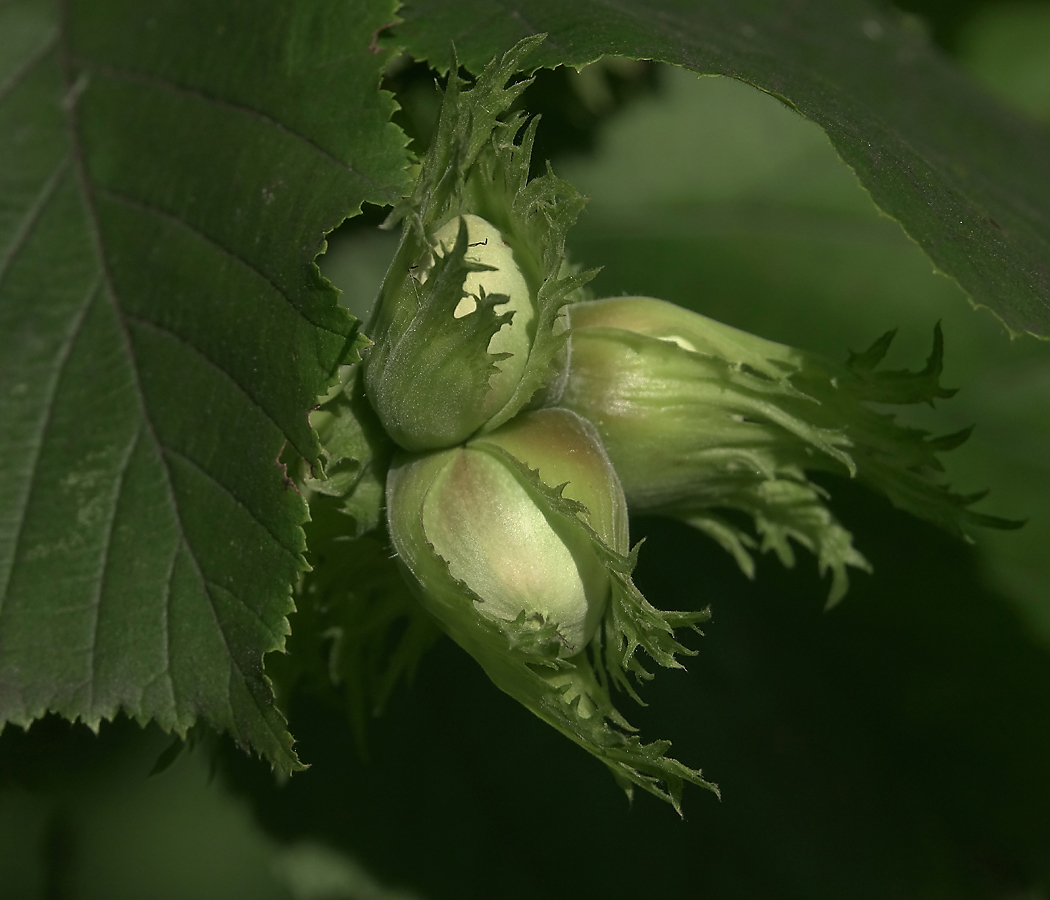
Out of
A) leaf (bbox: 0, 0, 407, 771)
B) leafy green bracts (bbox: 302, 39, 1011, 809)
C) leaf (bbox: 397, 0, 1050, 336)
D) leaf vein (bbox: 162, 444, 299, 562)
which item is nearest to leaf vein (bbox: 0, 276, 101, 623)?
leaf (bbox: 0, 0, 407, 771)

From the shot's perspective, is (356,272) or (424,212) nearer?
(424,212)

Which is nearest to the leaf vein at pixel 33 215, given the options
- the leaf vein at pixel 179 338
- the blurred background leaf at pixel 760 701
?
the leaf vein at pixel 179 338

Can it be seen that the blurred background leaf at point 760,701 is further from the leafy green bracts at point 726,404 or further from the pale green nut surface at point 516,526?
the pale green nut surface at point 516,526

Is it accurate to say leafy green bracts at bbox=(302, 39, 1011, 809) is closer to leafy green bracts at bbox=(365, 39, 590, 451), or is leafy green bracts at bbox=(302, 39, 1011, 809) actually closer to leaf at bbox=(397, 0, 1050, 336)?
leafy green bracts at bbox=(365, 39, 590, 451)

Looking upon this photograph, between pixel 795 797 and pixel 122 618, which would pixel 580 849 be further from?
pixel 122 618

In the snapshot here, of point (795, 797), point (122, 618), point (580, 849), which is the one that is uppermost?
point (122, 618)

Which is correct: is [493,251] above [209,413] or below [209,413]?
above

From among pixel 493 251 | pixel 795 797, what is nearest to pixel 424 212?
pixel 493 251
